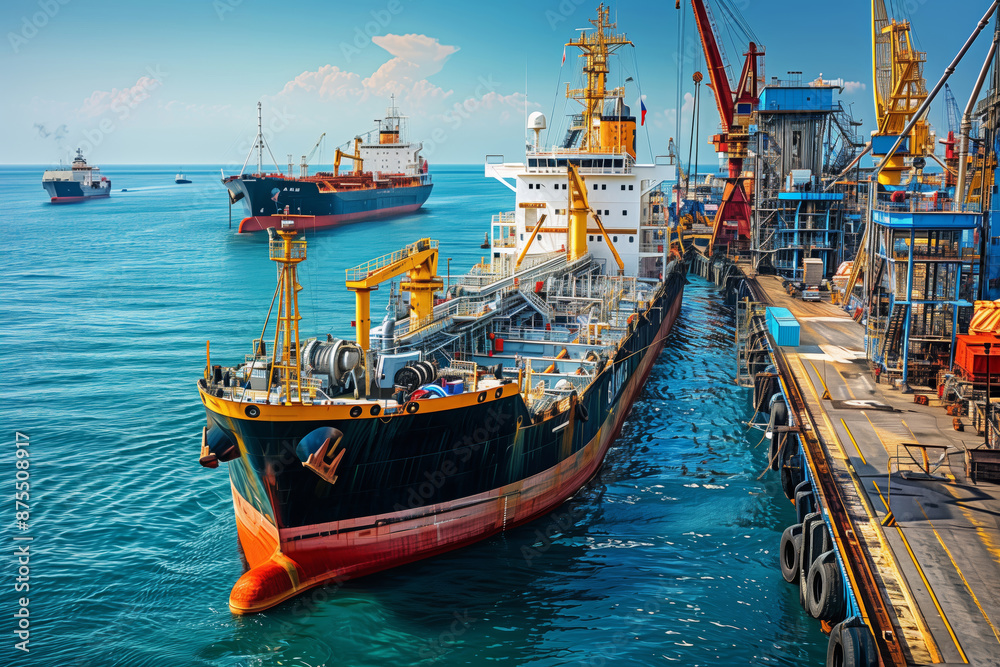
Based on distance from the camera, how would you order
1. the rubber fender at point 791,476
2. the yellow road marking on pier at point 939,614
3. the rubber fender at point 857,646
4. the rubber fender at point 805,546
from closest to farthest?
the yellow road marking on pier at point 939,614, the rubber fender at point 857,646, the rubber fender at point 805,546, the rubber fender at point 791,476

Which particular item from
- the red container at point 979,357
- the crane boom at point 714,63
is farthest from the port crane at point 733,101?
the red container at point 979,357

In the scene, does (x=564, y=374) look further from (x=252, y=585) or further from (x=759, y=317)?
(x=759, y=317)

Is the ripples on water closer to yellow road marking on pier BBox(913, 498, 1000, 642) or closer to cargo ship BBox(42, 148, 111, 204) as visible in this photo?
yellow road marking on pier BBox(913, 498, 1000, 642)

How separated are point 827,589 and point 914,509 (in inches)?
122

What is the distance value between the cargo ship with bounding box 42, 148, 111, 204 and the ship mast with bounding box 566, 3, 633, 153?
A: 13253cm

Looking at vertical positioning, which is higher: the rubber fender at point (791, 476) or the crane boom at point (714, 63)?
the crane boom at point (714, 63)

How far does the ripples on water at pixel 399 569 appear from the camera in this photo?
16.2 meters

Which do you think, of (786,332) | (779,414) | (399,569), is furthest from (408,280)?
(786,332)

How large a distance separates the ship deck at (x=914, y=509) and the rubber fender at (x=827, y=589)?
35.3 inches

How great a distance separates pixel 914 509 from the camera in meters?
16.8

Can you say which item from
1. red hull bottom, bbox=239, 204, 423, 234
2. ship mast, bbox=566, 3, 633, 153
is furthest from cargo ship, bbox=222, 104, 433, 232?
ship mast, bbox=566, 3, 633, 153

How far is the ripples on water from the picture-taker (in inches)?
Result: 637

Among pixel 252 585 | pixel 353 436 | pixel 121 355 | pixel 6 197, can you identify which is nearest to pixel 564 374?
A: pixel 353 436

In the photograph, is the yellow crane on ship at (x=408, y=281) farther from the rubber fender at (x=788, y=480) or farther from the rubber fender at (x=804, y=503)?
the rubber fender at (x=788, y=480)
